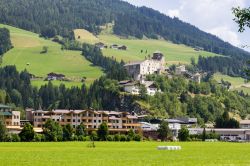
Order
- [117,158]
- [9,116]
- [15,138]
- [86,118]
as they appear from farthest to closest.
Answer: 1. [86,118]
2. [9,116]
3. [15,138]
4. [117,158]

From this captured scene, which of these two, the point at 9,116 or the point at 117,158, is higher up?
the point at 9,116

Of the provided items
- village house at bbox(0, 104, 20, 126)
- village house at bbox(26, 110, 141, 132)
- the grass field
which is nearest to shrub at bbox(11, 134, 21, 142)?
village house at bbox(0, 104, 20, 126)

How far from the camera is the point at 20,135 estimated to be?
13512 centimetres

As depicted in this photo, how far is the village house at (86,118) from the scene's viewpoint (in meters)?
190

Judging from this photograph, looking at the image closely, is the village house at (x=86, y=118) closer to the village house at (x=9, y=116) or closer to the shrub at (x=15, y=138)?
the village house at (x=9, y=116)

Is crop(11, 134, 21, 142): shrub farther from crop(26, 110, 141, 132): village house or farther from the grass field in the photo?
the grass field

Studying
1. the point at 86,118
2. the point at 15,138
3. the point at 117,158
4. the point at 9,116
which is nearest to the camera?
the point at 117,158

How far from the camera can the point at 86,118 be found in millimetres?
192250

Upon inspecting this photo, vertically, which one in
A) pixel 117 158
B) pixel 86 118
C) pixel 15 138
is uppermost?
pixel 86 118

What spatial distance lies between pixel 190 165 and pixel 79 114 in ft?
471

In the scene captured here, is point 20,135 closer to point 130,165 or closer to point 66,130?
point 66,130

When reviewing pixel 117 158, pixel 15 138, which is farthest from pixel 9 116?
pixel 117 158

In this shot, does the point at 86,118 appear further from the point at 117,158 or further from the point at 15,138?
the point at 117,158

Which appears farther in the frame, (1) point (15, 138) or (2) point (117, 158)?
(1) point (15, 138)
